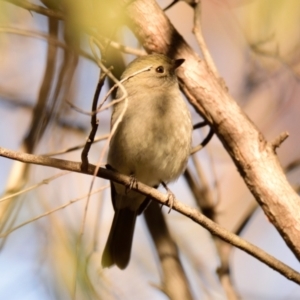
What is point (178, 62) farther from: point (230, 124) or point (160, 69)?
point (230, 124)

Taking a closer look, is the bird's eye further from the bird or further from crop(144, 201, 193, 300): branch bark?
crop(144, 201, 193, 300): branch bark

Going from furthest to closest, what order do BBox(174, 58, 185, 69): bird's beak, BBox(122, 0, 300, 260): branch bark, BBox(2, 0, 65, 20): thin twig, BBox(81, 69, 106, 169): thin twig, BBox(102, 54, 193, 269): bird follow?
1. BBox(174, 58, 185, 69): bird's beak
2. BBox(102, 54, 193, 269): bird
3. BBox(122, 0, 300, 260): branch bark
4. BBox(2, 0, 65, 20): thin twig
5. BBox(81, 69, 106, 169): thin twig

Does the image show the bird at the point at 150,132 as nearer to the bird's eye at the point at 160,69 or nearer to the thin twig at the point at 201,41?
the bird's eye at the point at 160,69

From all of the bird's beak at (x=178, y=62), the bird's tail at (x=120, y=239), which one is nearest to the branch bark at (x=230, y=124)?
the bird's beak at (x=178, y=62)

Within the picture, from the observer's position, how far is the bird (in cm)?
418

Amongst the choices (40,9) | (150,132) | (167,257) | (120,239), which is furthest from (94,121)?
(120,239)

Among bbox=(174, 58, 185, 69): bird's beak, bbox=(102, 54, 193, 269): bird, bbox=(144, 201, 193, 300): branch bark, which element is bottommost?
bbox=(144, 201, 193, 300): branch bark

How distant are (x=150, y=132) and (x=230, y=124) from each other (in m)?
0.56

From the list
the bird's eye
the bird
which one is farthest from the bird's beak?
the bird's eye

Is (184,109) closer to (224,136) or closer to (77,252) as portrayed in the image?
(224,136)

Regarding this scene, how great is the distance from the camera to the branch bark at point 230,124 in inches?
153

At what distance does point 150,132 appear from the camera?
13.7 feet

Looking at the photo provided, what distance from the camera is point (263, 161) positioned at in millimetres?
4027

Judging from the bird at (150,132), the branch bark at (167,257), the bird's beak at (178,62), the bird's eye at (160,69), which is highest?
the bird's eye at (160,69)
